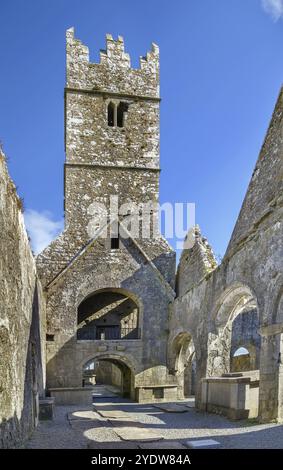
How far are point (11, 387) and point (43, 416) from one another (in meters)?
4.89

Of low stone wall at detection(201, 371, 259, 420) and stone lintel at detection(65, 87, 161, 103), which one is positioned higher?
stone lintel at detection(65, 87, 161, 103)

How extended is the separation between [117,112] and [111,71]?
192 centimetres

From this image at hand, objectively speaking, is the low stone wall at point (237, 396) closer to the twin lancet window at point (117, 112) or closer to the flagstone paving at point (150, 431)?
the flagstone paving at point (150, 431)

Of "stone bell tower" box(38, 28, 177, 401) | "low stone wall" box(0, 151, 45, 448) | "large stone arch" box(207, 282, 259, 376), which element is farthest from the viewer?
"stone bell tower" box(38, 28, 177, 401)

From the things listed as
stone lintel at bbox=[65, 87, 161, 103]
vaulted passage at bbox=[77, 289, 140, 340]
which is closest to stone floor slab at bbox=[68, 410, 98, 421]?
vaulted passage at bbox=[77, 289, 140, 340]

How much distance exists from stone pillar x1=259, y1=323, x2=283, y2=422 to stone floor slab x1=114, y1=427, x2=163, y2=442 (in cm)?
227

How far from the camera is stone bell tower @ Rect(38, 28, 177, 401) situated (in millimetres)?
16500

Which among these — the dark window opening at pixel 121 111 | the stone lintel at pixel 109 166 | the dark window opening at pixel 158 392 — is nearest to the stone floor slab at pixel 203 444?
the dark window opening at pixel 158 392

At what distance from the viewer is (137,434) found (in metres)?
8.05

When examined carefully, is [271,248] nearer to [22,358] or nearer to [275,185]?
[275,185]

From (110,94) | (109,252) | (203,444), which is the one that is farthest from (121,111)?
(203,444)

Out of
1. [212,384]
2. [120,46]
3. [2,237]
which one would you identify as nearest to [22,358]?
[2,237]

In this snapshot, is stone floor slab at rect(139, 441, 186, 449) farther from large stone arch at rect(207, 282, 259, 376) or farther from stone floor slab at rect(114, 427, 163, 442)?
large stone arch at rect(207, 282, 259, 376)

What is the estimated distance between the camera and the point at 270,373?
8797mm
